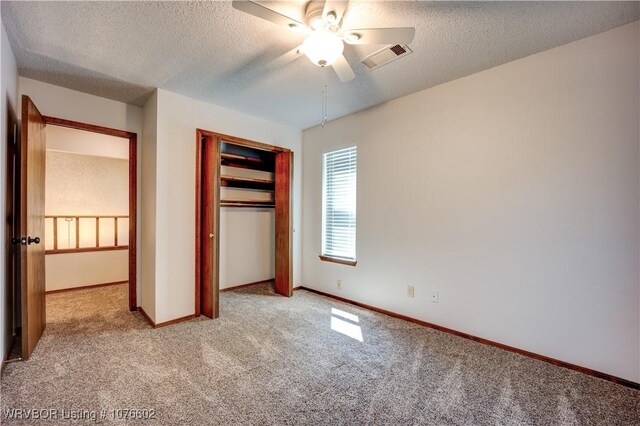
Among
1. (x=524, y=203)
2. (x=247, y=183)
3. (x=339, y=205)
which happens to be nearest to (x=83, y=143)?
(x=247, y=183)

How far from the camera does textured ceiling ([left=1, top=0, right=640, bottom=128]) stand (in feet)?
5.93

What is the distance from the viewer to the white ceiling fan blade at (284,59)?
2277 mm

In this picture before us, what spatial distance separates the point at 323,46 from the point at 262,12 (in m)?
0.40

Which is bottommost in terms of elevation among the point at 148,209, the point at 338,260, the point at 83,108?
the point at 338,260

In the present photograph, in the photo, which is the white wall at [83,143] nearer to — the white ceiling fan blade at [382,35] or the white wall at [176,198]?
the white wall at [176,198]

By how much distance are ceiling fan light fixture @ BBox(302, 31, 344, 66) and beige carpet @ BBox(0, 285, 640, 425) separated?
2134mm

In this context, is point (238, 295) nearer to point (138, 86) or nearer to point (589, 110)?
point (138, 86)

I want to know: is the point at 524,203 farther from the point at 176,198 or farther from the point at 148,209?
the point at 148,209

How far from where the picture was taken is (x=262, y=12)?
154 centimetres

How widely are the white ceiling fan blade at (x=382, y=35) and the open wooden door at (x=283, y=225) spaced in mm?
2291

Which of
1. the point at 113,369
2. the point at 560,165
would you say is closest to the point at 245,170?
the point at 113,369

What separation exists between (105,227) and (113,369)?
3.40 metres

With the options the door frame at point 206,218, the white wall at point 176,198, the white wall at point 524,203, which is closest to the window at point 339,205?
the white wall at point 524,203

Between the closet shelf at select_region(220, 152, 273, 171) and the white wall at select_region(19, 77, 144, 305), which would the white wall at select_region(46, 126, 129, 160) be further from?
the closet shelf at select_region(220, 152, 273, 171)
